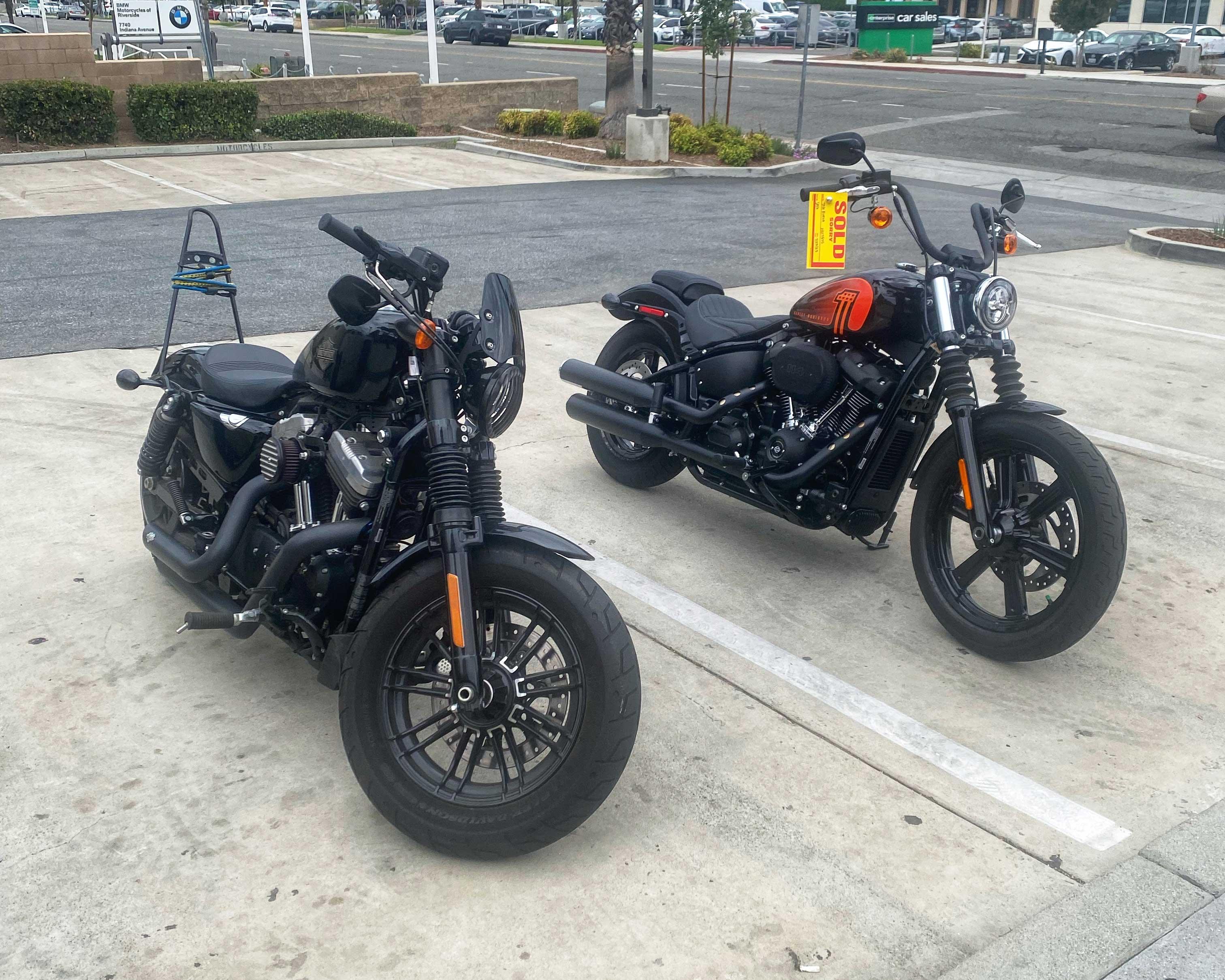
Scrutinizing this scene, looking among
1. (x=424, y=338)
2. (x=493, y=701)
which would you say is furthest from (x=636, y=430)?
(x=493, y=701)

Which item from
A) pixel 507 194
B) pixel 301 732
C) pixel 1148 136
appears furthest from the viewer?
pixel 1148 136

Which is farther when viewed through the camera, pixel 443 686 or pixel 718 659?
pixel 718 659

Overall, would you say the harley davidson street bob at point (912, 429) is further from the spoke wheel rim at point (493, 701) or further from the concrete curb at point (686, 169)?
the concrete curb at point (686, 169)

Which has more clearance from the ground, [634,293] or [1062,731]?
[634,293]

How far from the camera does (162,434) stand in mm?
4328

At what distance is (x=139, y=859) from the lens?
10.3 feet

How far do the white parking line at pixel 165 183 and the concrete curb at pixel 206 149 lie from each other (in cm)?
49

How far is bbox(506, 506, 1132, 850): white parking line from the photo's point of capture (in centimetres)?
343

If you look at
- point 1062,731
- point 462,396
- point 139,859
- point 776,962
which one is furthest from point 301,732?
point 1062,731

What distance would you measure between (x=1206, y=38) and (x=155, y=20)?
1675 inches

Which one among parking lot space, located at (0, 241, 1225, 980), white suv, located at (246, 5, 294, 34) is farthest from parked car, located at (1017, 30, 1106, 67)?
parking lot space, located at (0, 241, 1225, 980)

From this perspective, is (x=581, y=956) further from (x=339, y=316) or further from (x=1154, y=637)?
(x=1154, y=637)

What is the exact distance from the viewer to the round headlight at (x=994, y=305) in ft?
14.0

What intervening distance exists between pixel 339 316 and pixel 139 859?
1.59 m
